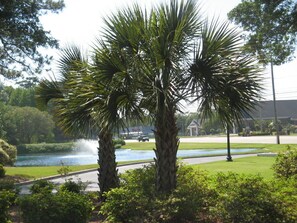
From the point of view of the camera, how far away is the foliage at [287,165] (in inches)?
409

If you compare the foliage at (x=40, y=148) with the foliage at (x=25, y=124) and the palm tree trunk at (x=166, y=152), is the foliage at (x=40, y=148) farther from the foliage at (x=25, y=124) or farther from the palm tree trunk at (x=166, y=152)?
the palm tree trunk at (x=166, y=152)

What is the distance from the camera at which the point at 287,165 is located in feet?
34.9

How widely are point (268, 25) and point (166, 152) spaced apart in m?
11.8

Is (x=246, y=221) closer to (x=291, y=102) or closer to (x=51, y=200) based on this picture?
(x=51, y=200)

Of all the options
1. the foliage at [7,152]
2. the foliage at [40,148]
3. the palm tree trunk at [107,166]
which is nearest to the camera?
the palm tree trunk at [107,166]

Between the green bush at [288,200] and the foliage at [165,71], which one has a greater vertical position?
the foliage at [165,71]

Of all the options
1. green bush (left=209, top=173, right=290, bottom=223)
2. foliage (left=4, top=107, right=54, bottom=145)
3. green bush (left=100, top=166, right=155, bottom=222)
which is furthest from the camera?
foliage (left=4, top=107, right=54, bottom=145)

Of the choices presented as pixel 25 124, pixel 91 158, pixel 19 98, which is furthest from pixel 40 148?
pixel 19 98

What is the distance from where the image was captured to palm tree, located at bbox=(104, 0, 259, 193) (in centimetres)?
687

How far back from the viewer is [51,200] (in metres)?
6.33

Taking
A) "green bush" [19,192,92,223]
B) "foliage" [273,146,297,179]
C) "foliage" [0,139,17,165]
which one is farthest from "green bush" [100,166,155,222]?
"foliage" [0,139,17,165]

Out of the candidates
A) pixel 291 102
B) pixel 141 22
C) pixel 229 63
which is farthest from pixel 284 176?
pixel 291 102

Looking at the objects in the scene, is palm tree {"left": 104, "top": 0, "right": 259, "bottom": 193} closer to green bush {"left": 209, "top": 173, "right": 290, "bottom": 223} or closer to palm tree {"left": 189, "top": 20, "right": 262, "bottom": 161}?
palm tree {"left": 189, "top": 20, "right": 262, "bottom": 161}

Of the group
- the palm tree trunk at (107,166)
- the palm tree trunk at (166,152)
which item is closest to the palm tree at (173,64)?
the palm tree trunk at (166,152)
